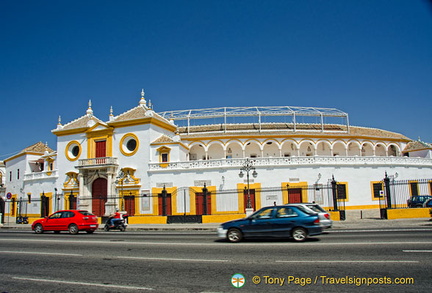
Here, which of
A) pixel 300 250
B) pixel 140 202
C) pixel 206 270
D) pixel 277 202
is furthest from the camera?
pixel 140 202

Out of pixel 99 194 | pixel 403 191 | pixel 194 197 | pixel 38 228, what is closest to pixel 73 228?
pixel 38 228

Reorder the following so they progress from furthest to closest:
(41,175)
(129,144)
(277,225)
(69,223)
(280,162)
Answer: (41,175), (129,144), (280,162), (69,223), (277,225)

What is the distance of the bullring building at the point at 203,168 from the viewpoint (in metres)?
31.4

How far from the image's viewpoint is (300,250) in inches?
391

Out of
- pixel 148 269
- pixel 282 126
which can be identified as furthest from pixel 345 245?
pixel 282 126

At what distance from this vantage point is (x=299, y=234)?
11.9 m

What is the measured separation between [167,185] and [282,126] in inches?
723

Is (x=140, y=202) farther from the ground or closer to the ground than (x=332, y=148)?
closer to the ground

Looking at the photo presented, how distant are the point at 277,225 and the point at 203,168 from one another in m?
20.6

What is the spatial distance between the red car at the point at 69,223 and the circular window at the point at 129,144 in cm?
1504

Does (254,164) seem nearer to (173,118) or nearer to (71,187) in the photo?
(173,118)

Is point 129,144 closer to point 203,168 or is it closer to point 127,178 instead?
point 127,178

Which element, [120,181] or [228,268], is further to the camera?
[120,181]

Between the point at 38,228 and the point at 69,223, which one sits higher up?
the point at 69,223
